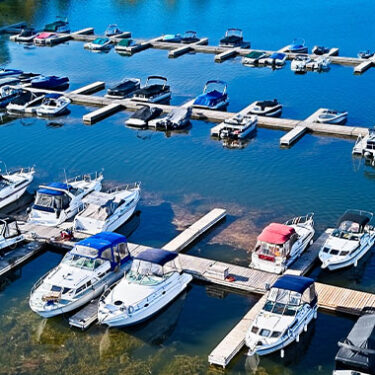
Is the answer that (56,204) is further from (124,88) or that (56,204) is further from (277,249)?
(124,88)

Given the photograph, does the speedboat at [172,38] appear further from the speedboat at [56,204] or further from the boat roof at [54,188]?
the boat roof at [54,188]

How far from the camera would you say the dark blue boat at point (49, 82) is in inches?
3354

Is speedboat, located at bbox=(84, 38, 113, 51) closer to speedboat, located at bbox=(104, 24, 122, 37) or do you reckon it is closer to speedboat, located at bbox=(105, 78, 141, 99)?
speedboat, located at bbox=(104, 24, 122, 37)

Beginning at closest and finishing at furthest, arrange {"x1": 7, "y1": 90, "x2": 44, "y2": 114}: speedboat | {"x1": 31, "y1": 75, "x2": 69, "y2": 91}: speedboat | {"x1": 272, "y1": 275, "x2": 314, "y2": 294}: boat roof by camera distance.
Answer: {"x1": 272, "y1": 275, "x2": 314, "y2": 294}: boat roof < {"x1": 7, "y1": 90, "x2": 44, "y2": 114}: speedboat < {"x1": 31, "y1": 75, "x2": 69, "y2": 91}: speedboat

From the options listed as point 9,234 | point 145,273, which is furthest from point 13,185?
point 145,273

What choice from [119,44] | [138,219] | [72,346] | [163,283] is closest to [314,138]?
[138,219]

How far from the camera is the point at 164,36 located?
366 ft

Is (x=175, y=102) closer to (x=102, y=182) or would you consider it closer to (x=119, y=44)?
(x=102, y=182)

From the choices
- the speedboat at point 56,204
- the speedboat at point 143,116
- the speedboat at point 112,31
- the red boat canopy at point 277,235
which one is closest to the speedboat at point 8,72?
the speedboat at point 143,116

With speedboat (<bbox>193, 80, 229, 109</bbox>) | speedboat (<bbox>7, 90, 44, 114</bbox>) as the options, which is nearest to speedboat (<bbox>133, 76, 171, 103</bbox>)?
speedboat (<bbox>193, 80, 229, 109</bbox>)

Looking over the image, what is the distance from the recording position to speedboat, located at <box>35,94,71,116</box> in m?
76.3

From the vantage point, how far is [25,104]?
78.4 m

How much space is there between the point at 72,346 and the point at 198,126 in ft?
130

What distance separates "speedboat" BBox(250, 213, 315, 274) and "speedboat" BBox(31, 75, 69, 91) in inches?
1982
